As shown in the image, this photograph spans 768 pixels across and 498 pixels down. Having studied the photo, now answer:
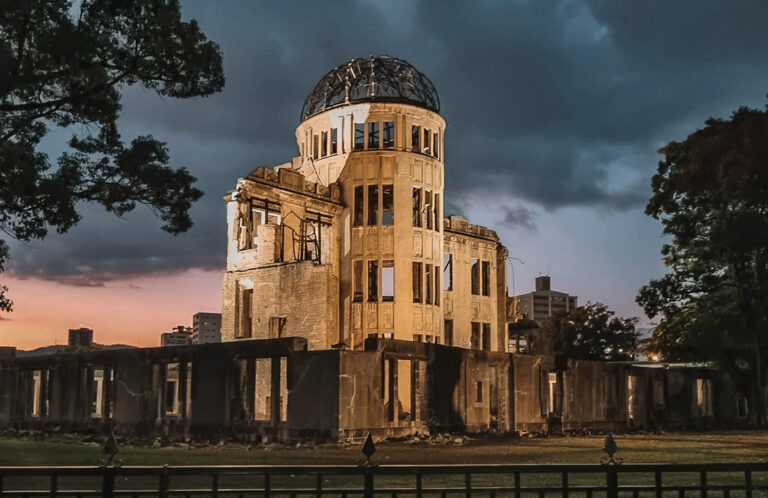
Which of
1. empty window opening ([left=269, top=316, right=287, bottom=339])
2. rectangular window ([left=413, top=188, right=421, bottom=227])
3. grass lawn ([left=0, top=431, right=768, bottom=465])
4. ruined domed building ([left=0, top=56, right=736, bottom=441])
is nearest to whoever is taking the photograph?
grass lawn ([left=0, top=431, right=768, bottom=465])

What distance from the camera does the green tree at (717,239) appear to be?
35156 millimetres

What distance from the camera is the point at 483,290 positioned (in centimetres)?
4862

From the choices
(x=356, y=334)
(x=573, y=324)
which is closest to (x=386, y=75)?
(x=356, y=334)

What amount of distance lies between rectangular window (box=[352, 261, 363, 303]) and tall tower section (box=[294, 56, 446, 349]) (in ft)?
0.15

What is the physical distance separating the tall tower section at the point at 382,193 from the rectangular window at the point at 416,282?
0.05m

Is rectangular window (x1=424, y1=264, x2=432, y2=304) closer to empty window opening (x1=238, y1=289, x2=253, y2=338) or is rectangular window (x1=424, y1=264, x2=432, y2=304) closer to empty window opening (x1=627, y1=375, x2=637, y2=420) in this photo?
empty window opening (x1=238, y1=289, x2=253, y2=338)

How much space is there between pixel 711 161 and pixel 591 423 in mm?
12310

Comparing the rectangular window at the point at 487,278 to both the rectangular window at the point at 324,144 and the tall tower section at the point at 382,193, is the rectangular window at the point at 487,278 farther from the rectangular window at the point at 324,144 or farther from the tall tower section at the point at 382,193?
the rectangular window at the point at 324,144

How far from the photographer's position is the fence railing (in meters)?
7.18

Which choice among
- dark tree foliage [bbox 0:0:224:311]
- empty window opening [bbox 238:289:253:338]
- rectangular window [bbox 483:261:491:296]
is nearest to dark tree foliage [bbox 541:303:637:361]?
rectangular window [bbox 483:261:491:296]

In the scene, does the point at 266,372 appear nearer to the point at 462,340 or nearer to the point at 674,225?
the point at 462,340

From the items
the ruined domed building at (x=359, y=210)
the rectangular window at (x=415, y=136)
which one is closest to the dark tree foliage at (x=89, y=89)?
the ruined domed building at (x=359, y=210)

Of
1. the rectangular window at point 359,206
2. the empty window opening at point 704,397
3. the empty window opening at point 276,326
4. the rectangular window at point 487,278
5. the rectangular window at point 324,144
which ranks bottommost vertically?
the empty window opening at point 704,397

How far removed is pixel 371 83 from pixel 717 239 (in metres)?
16.4
